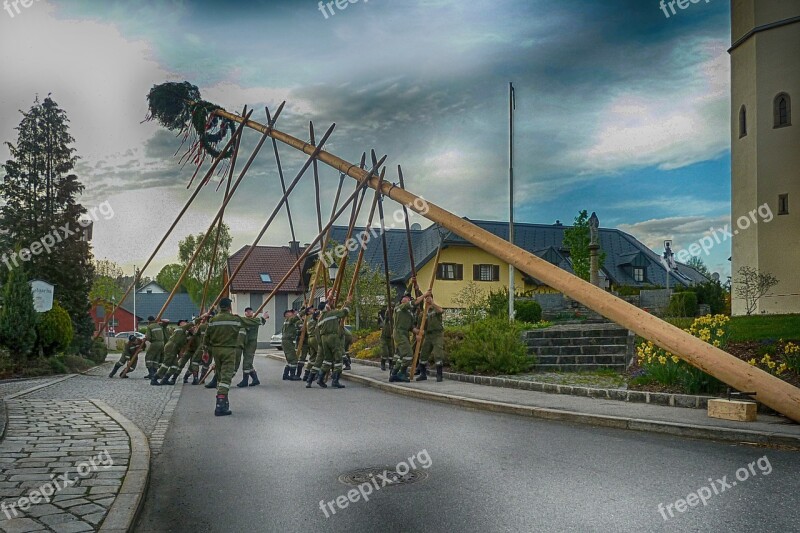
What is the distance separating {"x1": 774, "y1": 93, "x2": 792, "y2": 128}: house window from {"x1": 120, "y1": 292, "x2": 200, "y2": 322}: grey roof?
65172mm

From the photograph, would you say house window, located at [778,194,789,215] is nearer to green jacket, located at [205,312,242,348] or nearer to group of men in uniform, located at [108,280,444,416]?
group of men in uniform, located at [108,280,444,416]

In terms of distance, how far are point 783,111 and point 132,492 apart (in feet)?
87.0

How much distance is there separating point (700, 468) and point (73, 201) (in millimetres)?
23990

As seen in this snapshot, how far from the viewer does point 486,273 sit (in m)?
45.2

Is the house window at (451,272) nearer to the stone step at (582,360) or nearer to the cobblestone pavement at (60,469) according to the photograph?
the stone step at (582,360)

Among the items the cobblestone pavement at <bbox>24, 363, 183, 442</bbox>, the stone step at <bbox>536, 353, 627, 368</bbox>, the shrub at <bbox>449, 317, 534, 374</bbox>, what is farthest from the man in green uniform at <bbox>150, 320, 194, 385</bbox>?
the stone step at <bbox>536, 353, 627, 368</bbox>

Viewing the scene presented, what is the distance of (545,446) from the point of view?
8094 mm

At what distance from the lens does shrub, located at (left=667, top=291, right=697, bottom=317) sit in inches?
893

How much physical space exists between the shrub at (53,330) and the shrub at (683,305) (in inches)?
739

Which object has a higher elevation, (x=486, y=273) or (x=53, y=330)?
(x=486, y=273)

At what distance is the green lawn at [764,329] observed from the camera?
12617 millimetres

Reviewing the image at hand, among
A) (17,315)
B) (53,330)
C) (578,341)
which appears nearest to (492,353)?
(578,341)

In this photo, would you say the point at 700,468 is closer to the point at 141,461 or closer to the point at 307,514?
the point at 307,514

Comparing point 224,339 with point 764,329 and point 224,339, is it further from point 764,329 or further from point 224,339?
point 764,329
